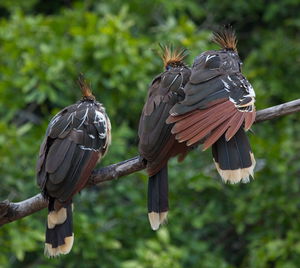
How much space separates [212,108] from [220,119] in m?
0.10

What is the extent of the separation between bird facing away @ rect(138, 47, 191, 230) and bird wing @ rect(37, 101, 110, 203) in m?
0.38

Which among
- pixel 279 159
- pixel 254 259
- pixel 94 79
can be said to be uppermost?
pixel 94 79

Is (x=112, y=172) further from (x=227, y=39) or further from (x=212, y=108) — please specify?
(x=227, y=39)

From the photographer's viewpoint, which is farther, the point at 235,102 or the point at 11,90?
the point at 11,90

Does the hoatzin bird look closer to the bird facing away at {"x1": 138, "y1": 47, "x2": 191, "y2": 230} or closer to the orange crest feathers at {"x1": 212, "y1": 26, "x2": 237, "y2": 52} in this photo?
the bird facing away at {"x1": 138, "y1": 47, "x2": 191, "y2": 230}

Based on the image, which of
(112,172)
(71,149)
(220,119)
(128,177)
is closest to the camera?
(220,119)

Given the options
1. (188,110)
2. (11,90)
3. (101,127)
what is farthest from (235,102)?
(11,90)

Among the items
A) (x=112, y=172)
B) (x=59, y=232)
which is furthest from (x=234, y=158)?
(x=59, y=232)

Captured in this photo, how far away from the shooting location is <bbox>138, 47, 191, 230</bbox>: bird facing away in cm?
460

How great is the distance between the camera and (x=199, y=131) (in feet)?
14.5

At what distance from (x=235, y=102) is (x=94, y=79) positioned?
7.69 feet

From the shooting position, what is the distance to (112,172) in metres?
4.57

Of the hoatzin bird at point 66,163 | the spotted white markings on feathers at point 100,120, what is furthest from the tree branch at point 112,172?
the spotted white markings on feathers at point 100,120

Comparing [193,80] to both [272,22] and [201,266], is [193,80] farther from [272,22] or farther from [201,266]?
[272,22]
